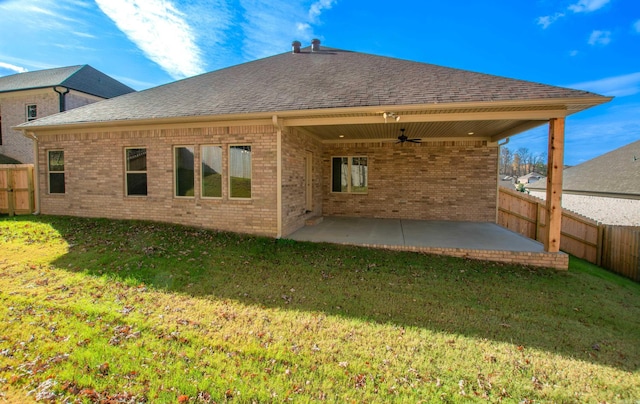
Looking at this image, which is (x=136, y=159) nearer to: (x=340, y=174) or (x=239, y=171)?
(x=239, y=171)

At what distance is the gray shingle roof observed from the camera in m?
6.57

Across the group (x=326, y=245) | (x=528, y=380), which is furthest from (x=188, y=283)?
(x=528, y=380)

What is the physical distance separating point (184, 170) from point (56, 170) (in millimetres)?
4796

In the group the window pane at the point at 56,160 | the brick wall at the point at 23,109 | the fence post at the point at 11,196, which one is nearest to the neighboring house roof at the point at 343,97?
the window pane at the point at 56,160

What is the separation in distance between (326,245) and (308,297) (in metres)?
2.65

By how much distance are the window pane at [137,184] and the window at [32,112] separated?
42.0 ft

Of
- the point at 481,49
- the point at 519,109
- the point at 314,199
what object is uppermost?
the point at 481,49

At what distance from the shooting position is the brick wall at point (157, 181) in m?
7.80

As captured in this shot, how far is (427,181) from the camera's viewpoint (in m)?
10.9

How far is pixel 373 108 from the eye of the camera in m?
6.49

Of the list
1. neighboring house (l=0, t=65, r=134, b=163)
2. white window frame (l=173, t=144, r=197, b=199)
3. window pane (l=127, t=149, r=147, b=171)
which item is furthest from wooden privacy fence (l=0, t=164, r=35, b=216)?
neighboring house (l=0, t=65, r=134, b=163)

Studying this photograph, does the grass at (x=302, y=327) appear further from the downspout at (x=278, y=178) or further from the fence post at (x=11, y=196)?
the fence post at (x=11, y=196)

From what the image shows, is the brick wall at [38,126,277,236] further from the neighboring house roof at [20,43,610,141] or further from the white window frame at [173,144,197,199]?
the neighboring house roof at [20,43,610,141]

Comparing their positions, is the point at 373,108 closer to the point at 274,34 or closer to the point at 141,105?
the point at 141,105
